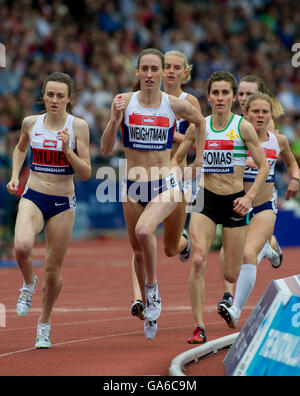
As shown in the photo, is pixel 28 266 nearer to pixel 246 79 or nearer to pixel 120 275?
pixel 246 79

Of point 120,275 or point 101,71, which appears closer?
point 120,275

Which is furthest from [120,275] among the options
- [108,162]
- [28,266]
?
[28,266]

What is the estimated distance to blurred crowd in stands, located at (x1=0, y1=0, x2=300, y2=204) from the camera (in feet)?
71.1

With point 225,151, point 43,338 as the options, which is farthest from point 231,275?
point 43,338

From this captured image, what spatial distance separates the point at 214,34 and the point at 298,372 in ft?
74.7

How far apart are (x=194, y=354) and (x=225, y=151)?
2739mm

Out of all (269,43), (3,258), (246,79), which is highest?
(246,79)

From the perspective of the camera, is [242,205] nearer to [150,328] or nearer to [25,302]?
[150,328]

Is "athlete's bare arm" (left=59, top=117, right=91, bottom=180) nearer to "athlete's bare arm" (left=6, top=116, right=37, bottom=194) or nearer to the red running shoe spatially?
"athlete's bare arm" (left=6, top=116, right=37, bottom=194)

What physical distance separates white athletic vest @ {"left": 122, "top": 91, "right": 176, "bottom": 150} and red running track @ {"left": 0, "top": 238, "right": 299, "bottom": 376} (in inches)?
79.9

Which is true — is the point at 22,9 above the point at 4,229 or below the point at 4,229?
above

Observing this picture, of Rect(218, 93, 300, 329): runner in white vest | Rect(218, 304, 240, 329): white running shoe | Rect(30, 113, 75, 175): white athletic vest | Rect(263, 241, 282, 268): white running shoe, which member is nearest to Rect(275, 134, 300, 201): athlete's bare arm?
Rect(218, 93, 300, 329): runner in white vest

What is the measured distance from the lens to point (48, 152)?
9.43 m
